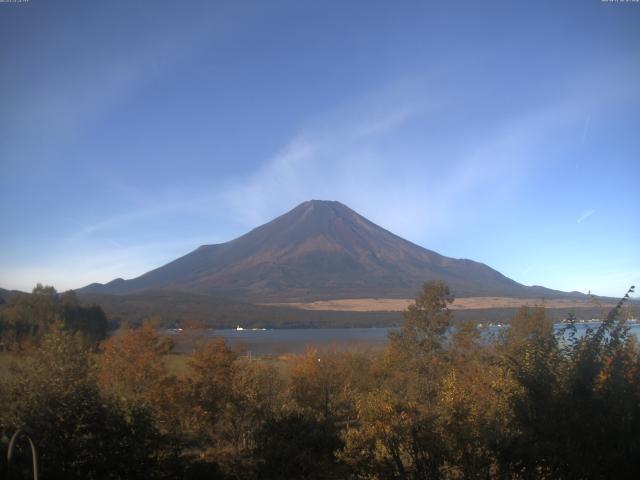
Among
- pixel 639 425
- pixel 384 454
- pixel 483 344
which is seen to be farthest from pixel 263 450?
pixel 483 344

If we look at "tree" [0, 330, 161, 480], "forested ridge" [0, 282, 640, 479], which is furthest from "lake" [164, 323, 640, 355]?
"tree" [0, 330, 161, 480]

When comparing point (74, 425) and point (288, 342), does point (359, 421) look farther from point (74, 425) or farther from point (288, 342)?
point (288, 342)

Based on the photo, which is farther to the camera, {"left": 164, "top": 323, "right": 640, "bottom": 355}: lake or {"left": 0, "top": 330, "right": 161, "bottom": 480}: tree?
{"left": 164, "top": 323, "right": 640, "bottom": 355}: lake

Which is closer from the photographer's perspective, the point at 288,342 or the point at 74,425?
the point at 74,425

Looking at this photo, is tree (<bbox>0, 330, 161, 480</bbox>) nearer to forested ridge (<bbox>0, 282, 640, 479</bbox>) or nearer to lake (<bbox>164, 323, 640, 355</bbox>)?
forested ridge (<bbox>0, 282, 640, 479</bbox>)

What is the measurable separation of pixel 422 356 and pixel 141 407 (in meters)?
17.5

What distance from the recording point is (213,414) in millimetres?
16125

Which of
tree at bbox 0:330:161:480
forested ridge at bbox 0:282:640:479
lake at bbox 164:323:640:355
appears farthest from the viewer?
lake at bbox 164:323:640:355

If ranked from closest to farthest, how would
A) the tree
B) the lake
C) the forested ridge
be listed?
the forested ridge → the tree → the lake

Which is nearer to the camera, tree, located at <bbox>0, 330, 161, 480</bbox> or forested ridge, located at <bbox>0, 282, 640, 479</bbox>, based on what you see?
forested ridge, located at <bbox>0, 282, 640, 479</bbox>

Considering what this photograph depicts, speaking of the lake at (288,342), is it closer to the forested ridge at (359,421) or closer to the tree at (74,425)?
the forested ridge at (359,421)

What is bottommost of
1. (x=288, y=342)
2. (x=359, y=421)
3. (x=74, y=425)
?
(x=288, y=342)

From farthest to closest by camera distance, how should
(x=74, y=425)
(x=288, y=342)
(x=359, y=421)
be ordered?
1. (x=288, y=342)
2. (x=359, y=421)
3. (x=74, y=425)

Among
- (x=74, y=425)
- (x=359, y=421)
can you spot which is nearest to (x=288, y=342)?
(x=359, y=421)
